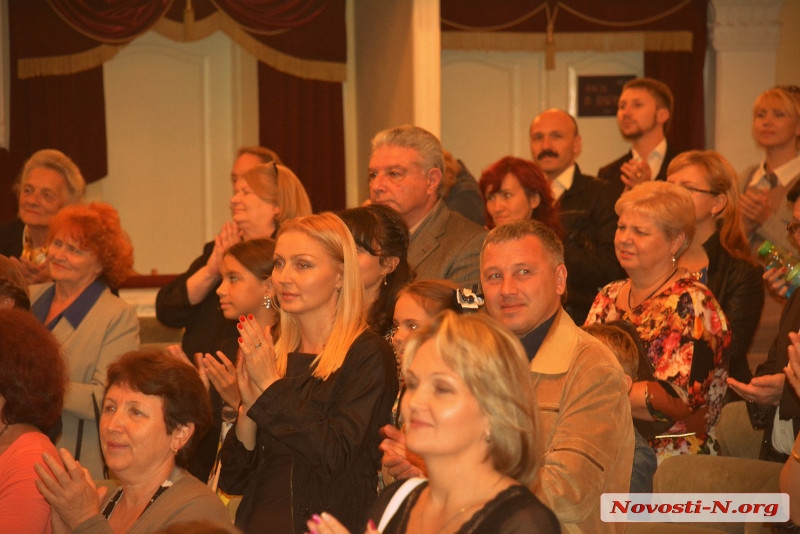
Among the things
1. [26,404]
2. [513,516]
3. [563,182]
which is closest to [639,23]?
[563,182]

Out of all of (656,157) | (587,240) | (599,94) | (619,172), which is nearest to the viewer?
(587,240)

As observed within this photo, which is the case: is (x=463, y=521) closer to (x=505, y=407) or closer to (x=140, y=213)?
(x=505, y=407)

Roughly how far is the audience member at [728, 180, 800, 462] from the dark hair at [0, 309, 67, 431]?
85.8 inches

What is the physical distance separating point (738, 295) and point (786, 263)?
0.32 meters

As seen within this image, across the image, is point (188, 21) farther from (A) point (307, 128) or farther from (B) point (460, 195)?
(B) point (460, 195)

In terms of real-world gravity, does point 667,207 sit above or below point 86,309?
above

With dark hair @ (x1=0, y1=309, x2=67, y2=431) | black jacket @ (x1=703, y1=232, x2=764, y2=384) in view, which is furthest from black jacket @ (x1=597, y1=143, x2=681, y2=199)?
dark hair @ (x1=0, y1=309, x2=67, y2=431)

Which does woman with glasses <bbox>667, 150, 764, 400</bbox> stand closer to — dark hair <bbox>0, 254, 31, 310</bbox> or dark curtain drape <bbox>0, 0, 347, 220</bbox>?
dark hair <bbox>0, 254, 31, 310</bbox>

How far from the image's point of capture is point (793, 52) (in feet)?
26.7

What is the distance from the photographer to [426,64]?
21.9 feet

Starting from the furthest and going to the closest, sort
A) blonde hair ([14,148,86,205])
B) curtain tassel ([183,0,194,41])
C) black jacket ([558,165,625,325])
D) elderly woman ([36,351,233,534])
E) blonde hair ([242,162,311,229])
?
curtain tassel ([183,0,194,41]) → blonde hair ([14,148,86,205]) → black jacket ([558,165,625,325]) → blonde hair ([242,162,311,229]) → elderly woman ([36,351,233,534])

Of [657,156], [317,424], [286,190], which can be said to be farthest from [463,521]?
[657,156]

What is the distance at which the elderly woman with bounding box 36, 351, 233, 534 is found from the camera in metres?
2.75

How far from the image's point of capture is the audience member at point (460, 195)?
541 cm
